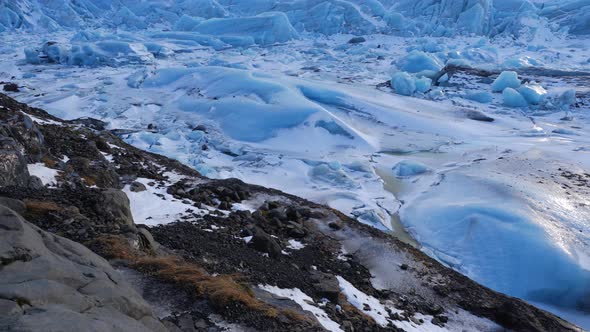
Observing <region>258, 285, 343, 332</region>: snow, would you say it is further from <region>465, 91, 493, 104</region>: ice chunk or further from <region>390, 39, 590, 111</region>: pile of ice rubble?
<region>465, 91, 493, 104</region>: ice chunk

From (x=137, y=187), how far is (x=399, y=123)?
1429 cm

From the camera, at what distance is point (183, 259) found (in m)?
6.29

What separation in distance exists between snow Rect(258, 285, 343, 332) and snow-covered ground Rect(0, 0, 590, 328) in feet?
19.4

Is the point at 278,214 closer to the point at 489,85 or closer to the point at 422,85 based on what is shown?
the point at 422,85

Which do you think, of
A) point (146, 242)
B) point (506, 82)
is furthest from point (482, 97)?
point (146, 242)

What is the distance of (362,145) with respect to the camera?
724 inches

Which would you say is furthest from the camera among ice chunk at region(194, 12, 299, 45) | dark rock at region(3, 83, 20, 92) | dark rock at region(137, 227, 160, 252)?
ice chunk at region(194, 12, 299, 45)

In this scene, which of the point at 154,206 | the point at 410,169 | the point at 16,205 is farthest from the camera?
the point at 410,169

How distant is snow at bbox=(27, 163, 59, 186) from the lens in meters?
8.06

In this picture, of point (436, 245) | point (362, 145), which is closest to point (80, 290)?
point (436, 245)

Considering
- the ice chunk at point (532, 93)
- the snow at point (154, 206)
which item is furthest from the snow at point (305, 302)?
the ice chunk at point (532, 93)

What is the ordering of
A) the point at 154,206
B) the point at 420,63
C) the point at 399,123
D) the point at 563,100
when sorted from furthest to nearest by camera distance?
the point at 420,63 < the point at 563,100 < the point at 399,123 < the point at 154,206

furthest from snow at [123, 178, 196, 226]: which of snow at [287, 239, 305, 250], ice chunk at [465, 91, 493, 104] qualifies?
ice chunk at [465, 91, 493, 104]

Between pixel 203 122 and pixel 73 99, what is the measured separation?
8051 millimetres
